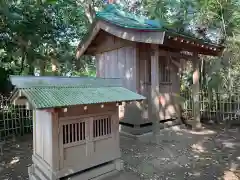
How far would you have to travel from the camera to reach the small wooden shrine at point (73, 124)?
147 inches

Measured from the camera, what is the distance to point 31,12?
10258 mm

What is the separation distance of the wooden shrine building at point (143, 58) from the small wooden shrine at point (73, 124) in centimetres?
241

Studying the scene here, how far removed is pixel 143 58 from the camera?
785 cm

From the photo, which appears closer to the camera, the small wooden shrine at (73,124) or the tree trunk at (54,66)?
the small wooden shrine at (73,124)

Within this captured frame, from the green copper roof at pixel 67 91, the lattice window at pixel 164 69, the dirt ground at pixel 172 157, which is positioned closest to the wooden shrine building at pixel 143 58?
the lattice window at pixel 164 69

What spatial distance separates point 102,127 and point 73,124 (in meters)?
0.71

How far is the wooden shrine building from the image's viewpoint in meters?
6.84

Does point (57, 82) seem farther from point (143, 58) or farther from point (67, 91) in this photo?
point (143, 58)

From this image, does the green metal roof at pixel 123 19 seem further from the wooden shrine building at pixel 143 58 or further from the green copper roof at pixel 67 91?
the green copper roof at pixel 67 91

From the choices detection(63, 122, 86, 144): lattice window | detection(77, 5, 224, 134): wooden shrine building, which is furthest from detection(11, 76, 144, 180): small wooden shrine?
detection(77, 5, 224, 134): wooden shrine building

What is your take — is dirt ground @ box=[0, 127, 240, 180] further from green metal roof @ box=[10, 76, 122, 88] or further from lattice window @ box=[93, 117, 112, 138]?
green metal roof @ box=[10, 76, 122, 88]

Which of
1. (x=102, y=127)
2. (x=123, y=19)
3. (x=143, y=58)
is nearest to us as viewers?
(x=102, y=127)

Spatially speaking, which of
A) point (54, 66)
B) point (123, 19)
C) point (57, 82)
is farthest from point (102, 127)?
point (54, 66)

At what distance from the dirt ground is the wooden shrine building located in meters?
0.90
